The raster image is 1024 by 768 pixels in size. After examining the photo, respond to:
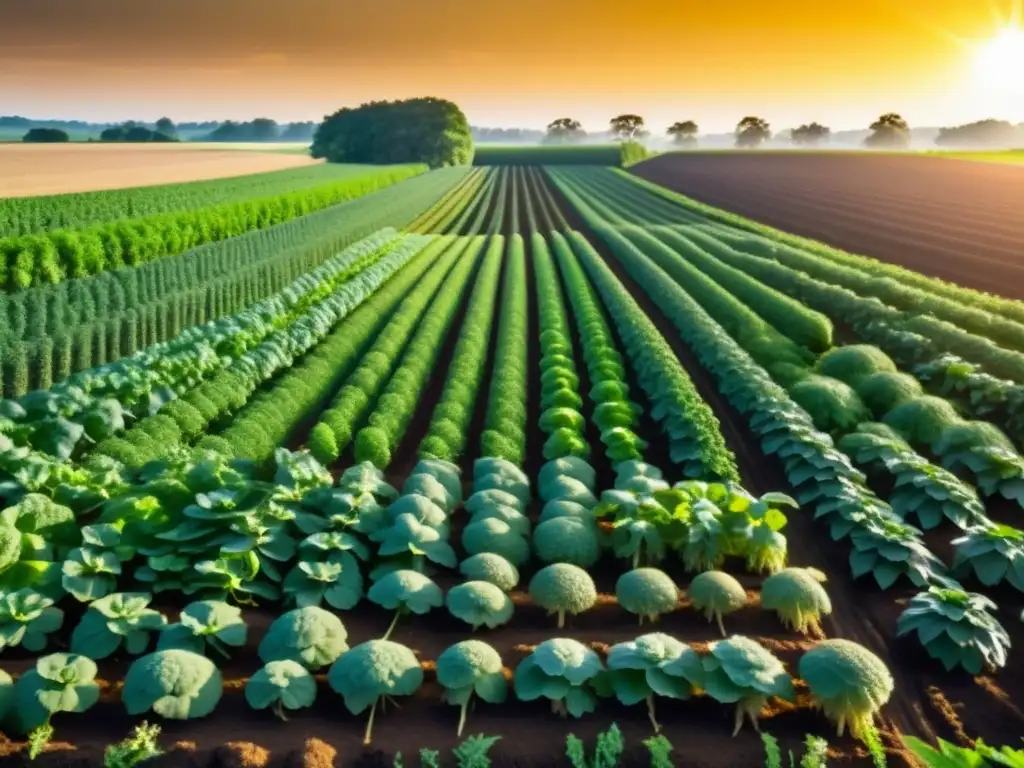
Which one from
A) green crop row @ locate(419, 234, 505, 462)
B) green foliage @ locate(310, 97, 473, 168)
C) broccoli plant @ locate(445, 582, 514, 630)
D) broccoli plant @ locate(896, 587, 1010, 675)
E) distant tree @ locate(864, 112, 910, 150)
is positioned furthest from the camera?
distant tree @ locate(864, 112, 910, 150)

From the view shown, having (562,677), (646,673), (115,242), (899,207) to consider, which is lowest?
(562,677)

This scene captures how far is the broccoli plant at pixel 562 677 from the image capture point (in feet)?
23.0

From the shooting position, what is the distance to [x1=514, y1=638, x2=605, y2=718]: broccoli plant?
702 centimetres

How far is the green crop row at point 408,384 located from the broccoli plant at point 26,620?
186 inches

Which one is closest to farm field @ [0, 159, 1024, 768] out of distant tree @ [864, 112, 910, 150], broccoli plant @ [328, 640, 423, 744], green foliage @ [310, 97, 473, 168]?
broccoli plant @ [328, 640, 423, 744]

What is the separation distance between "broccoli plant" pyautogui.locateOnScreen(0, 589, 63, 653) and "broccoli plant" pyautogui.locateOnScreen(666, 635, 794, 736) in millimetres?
5813

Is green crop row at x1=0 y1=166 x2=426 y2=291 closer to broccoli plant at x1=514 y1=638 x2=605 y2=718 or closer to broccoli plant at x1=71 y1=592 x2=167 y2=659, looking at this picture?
broccoli plant at x1=71 y1=592 x2=167 y2=659

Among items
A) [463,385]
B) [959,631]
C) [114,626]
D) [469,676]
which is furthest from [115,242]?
[959,631]

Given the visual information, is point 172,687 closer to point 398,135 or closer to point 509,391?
point 509,391

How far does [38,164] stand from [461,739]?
168 feet

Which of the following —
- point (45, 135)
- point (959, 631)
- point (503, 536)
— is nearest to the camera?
point (959, 631)

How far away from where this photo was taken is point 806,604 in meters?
8.42

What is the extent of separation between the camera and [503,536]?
370 inches

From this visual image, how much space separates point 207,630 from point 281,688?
1.14 metres
